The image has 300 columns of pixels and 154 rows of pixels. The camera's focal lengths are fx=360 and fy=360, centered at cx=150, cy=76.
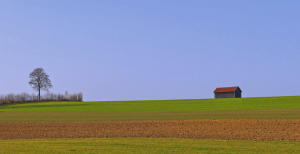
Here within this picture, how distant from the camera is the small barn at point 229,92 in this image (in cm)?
9844

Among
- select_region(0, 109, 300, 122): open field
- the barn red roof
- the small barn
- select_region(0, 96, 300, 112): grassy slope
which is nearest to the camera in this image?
select_region(0, 109, 300, 122): open field

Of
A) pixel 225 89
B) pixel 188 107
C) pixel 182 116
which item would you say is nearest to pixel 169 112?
pixel 182 116

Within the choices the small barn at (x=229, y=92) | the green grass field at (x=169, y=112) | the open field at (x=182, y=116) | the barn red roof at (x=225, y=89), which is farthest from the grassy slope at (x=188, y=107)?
the barn red roof at (x=225, y=89)

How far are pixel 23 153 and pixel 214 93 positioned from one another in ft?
299

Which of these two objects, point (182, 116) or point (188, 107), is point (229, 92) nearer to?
point (188, 107)

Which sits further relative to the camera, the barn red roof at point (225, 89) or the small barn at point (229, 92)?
the barn red roof at point (225, 89)

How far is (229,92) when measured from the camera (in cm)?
9925

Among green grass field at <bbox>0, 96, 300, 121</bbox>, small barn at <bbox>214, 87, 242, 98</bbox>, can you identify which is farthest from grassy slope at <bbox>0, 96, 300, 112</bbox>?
small barn at <bbox>214, 87, 242, 98</bbox>

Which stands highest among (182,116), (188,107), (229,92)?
(229,92)

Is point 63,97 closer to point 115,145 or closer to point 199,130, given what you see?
point 199,130

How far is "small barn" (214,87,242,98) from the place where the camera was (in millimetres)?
98438

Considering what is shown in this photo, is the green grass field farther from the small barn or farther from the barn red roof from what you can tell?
the barn red roof

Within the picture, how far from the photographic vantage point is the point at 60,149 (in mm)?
17188

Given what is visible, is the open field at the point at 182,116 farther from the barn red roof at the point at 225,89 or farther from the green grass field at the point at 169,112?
the barn red roof at the point at 225,89
